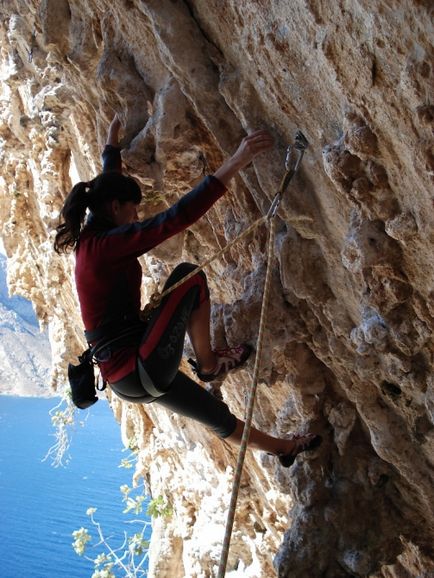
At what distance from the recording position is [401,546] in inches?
113

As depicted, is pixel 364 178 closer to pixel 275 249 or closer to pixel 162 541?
pixel 275 249

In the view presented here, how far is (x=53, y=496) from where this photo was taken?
11.9 m

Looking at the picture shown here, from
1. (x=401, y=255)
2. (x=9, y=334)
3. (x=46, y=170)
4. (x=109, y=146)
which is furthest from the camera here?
(x=9, y=334)

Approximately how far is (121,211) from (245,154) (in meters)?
0.57

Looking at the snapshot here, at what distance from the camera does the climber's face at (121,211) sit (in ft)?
7.85

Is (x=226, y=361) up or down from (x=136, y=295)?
down

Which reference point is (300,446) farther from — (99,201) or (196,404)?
(99,201)

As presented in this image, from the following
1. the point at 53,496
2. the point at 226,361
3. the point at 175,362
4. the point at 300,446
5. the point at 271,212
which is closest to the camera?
the point at 271,212

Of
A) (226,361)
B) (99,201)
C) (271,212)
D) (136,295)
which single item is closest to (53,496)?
(226,361)

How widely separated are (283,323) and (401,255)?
88 centimetres

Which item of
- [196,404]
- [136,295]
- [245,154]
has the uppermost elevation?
[245,154]

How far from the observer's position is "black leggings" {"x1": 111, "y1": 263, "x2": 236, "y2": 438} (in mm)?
2232

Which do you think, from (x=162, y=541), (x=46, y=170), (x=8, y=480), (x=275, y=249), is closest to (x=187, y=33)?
(x=275, y=249)

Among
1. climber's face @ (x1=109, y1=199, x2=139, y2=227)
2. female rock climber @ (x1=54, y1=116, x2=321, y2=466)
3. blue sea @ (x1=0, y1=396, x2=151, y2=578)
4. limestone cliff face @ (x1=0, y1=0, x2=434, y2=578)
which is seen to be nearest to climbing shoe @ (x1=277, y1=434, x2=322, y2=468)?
limestone cliff face @ (x1=0, y1=0, x2=434, y2=578)
